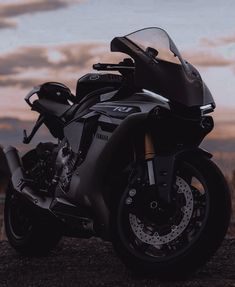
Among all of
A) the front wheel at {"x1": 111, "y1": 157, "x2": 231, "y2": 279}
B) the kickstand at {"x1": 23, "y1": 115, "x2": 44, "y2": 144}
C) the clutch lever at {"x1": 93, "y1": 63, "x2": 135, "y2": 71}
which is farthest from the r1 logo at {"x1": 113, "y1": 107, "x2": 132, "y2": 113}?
the kickstand at {"x1": 23, "y1": 115, "x2": 44, "y2": 144}

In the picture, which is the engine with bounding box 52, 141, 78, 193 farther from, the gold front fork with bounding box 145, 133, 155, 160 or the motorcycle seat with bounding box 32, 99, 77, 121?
the gold front fork with bounding box 145, 133, 155, 160

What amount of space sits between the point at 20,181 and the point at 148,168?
6.30 ft

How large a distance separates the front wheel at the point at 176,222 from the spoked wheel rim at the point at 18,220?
175 cm

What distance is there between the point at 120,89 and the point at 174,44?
1.68ft

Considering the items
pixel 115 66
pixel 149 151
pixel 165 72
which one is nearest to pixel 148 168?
pixel 149 151

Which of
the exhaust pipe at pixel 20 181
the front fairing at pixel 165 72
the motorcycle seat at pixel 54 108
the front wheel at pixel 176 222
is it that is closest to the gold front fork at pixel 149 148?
the front wheel at pixel 176 222

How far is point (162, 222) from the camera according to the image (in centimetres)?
581

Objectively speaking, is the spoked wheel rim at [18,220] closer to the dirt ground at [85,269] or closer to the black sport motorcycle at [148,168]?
the dirt ground at [85,269]

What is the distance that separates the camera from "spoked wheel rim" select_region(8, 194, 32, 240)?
7.58m

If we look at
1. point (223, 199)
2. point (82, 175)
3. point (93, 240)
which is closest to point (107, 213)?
point (82, 175)

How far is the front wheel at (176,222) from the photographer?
5734 mm

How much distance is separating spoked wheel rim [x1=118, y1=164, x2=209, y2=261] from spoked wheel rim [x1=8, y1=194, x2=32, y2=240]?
175 cm

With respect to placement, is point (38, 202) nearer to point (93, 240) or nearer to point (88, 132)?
point (88, 132)

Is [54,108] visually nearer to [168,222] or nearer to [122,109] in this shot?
[122,109]
